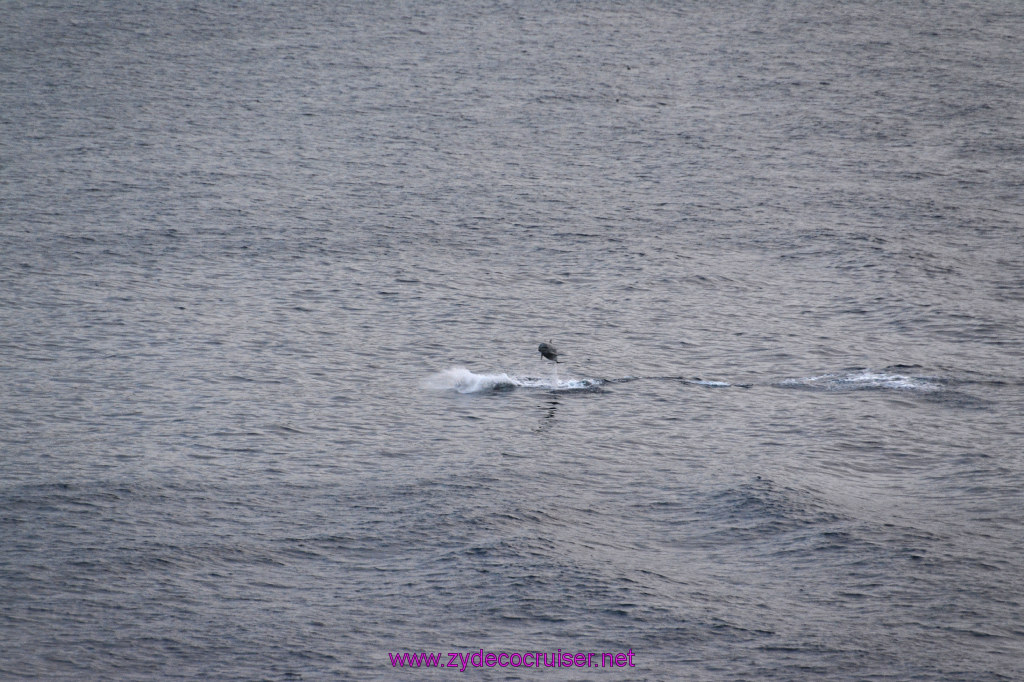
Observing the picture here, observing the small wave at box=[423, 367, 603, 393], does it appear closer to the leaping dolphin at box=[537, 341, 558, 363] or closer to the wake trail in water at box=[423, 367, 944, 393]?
the wake trail in water at box=[423, 367, 944, 393]

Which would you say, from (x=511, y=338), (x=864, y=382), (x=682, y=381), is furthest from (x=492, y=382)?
(x=864, y=382)

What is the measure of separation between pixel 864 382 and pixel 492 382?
12075 millimetres

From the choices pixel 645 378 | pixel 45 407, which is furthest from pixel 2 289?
pixel 645 378

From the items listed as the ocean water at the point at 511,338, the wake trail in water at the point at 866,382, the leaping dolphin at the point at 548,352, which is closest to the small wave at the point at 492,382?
the ocean water at the point at 511,338

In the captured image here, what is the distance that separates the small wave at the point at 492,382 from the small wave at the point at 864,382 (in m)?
6.69

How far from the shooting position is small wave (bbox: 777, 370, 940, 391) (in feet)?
128

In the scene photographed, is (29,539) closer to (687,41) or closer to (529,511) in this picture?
(529,511)

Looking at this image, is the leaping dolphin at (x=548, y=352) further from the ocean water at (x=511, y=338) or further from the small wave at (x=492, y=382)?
the ocean water at (x=511, y=338)

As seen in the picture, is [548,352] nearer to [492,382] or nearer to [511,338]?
[492,382]

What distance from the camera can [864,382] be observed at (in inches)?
1549

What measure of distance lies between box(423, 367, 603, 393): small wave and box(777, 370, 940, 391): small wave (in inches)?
264

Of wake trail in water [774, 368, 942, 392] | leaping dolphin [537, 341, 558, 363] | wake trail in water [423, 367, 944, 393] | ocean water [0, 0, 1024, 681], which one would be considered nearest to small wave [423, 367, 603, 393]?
wake trail in water [423, 367, 944, 393]

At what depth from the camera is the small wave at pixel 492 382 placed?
39156mm

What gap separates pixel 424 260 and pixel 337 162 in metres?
14.1
